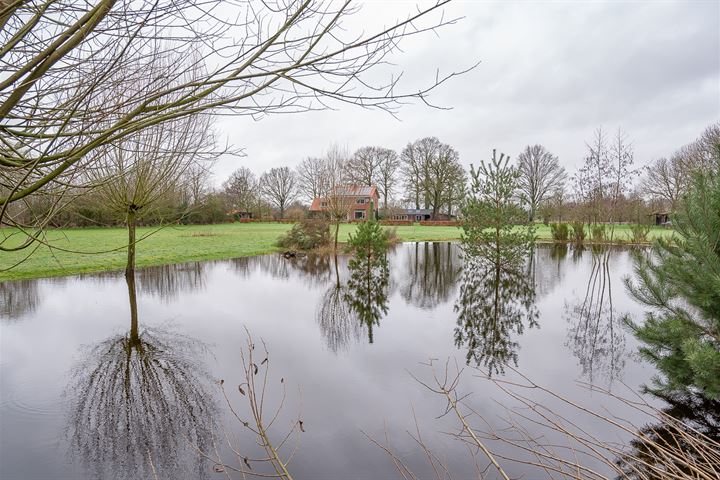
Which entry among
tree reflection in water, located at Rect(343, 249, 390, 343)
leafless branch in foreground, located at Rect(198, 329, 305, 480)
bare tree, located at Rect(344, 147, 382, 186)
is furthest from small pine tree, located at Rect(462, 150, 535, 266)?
bare tree, located at Rect(344, 147, 382, 186)

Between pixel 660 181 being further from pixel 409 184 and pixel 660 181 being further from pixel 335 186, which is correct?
pixel 335 186

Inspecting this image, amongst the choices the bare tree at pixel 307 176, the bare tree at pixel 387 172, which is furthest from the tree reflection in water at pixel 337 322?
the bare tree at pixel 387 172

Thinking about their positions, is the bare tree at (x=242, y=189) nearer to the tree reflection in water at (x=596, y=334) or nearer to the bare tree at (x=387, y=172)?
the bare tree at (x=387, y=172)

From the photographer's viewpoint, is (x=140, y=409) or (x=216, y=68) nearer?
(x=216, y=68)

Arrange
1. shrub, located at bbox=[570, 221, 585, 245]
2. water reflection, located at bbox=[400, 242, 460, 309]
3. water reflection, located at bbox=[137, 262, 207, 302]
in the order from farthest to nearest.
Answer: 1. shrub, located at bbox=[570, 221, 585, 245]
2. water reflection, located at bbox=[137, 262, 207, 302]
3. water reflection, located at bbox=[400, 242, 460, 309]

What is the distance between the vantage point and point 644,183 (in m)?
38.1

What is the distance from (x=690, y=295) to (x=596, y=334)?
422cm

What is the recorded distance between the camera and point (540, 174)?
4712cm

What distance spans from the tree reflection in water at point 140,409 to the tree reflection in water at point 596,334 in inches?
209

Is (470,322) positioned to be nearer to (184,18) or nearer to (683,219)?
(683,219)

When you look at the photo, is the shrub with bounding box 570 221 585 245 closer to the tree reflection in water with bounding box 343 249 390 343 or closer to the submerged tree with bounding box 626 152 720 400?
the tree reflection in water with bounding box 343 249 390 343

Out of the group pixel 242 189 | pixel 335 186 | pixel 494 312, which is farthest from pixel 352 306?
pixel 242 189

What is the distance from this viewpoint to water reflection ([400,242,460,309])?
35.4 feet

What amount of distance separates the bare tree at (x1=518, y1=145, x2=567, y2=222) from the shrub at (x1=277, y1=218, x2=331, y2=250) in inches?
1240
